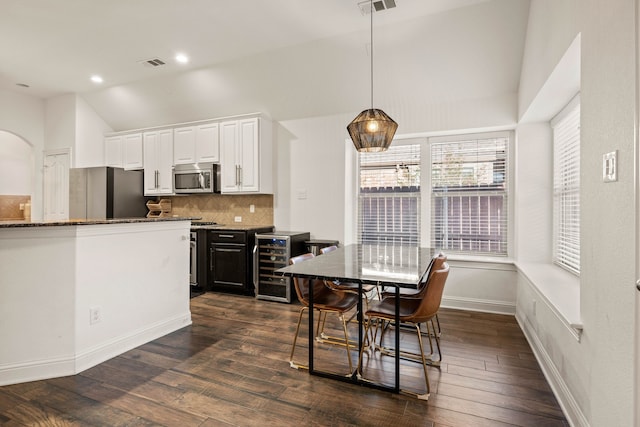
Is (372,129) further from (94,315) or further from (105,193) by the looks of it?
(105,193)

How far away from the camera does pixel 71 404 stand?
2053mm

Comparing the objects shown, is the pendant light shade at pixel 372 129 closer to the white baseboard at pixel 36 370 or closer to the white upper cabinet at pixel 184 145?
the white baseboard at pixel 36 370

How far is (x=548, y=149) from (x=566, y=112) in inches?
25.5

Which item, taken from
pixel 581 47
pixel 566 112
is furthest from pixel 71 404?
pixel 566 112

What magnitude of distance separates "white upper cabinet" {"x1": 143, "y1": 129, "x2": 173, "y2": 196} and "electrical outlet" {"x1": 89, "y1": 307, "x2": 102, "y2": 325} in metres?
3.10

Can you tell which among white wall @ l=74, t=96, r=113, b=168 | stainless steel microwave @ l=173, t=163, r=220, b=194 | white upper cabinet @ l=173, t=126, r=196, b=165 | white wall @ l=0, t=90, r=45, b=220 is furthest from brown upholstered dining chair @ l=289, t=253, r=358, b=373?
white wall @ l=0, t=90, r=45, b=220

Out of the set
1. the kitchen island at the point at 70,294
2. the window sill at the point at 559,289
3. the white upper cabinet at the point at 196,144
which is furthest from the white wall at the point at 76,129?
the window sill at the point at 559,289

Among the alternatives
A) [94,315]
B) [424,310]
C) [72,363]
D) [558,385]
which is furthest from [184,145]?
[558,385]

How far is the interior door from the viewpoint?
578 centimetres

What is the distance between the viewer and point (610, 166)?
142 cm

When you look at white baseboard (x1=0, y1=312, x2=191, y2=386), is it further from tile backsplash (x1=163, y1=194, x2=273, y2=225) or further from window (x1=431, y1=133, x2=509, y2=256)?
window (x1=431, y1=133, x2=509, y2=256)

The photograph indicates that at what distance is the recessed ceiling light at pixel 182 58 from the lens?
163 inches

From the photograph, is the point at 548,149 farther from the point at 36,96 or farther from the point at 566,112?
the point at 36,96

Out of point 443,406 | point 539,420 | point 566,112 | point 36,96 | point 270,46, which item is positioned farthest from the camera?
point 36,96
